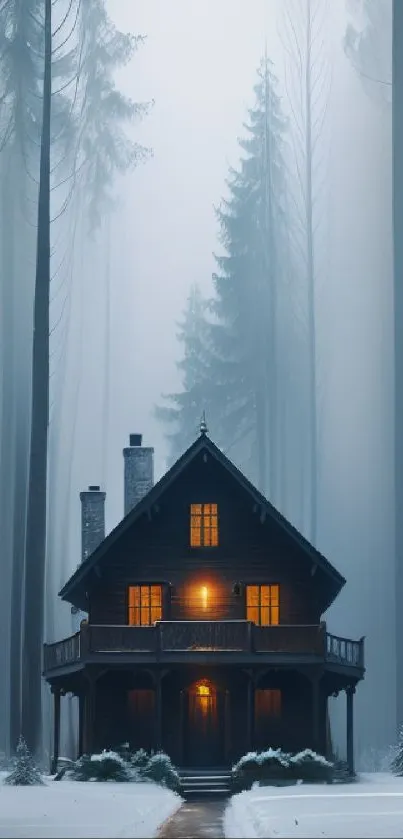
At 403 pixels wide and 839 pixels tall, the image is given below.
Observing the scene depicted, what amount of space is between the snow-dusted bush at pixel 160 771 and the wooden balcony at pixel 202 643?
304cm

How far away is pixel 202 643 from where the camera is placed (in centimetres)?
5097

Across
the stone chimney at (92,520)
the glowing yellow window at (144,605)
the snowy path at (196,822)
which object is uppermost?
the stone chimney at (92,520)

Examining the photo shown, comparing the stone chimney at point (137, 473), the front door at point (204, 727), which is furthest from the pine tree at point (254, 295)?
the front door at point (204, 727)

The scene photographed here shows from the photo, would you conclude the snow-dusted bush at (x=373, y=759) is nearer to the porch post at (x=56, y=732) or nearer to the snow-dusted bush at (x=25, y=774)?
the porch post at (x=56, y=732)

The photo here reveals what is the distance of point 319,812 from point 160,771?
40.9 ft

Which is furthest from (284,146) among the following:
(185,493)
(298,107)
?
(185,493)

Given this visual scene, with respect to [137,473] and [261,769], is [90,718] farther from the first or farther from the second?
[137,473]

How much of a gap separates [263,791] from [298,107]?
172 feet

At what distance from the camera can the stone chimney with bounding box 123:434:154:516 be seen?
58.2 metres

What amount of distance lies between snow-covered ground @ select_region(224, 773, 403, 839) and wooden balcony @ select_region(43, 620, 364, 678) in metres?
4.18

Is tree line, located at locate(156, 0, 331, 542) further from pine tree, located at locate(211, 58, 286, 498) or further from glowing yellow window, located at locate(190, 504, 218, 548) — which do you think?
glowing yellow window, located at locate(190, 504, 218, 548)

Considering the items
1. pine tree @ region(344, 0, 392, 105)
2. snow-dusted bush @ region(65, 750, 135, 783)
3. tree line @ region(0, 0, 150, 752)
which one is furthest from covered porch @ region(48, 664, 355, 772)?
pine tree @ region(344, 0, 392, 105)

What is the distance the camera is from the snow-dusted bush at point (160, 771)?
1902 inches

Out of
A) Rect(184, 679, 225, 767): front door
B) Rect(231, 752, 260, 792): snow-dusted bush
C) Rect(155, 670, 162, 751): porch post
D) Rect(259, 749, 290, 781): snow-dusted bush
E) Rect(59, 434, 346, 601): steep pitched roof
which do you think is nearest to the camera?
Rect(231, 752, 260, 792): snow-dusted bush
